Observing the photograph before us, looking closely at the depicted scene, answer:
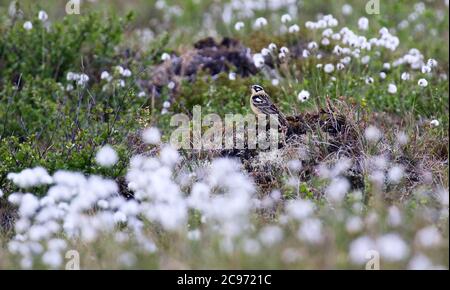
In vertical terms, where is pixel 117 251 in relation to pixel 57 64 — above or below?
below

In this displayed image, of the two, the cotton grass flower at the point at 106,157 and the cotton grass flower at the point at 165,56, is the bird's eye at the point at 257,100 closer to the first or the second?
the cotton grass flower at the point at 106,157

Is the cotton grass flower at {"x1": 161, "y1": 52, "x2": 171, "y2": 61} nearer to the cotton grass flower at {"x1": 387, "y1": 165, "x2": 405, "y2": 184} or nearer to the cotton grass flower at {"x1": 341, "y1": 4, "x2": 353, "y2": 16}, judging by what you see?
the cotton grass flower at {"x1": 387, "y1": 165, "x2": 405, "y2": 184}

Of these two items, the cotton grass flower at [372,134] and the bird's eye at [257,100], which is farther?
the bird's eye at [257,100]

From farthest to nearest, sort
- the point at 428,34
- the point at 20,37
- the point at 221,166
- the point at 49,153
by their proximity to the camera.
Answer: the point at 428,34, the point at 20,37, the point at 49,153, the point at 221,166

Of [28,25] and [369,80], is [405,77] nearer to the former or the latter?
[369,80]

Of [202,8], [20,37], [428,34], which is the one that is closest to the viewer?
[20,37]

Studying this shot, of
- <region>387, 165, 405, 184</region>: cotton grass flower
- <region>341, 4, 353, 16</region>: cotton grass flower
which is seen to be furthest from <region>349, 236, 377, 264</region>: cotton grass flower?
<region>341, 4, 353, 16</region>: cotton grass flower

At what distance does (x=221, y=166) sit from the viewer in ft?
21.9

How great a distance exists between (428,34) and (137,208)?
366 inches

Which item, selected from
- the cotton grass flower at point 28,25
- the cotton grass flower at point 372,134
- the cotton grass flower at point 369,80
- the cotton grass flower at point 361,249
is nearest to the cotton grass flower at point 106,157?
the cotton grass flower at point 372,134

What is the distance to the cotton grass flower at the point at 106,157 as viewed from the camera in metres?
7.35

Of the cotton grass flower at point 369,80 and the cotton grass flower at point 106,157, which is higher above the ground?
the cotton grass flower at point 369,80

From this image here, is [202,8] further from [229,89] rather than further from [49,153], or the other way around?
[49,153]

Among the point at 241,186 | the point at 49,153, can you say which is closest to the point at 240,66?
the point at 49,153
